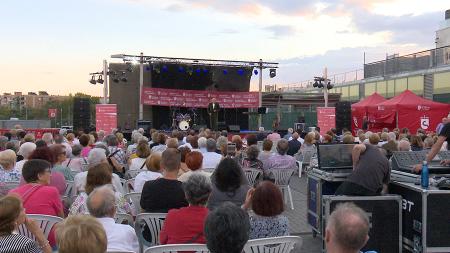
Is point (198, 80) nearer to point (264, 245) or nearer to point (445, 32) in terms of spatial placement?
point (264, 245)

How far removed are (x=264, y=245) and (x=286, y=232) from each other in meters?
0.41

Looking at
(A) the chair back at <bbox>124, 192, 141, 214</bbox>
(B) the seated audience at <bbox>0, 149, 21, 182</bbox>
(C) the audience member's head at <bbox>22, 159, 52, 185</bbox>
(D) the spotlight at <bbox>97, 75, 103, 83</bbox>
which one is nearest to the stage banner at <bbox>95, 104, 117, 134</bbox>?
(D) the spotlight at <bbox>97, 75, 103, 83</bbox>

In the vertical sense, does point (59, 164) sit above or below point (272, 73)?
below

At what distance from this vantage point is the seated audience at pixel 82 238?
2.25 m

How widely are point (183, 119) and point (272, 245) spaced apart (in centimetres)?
2040

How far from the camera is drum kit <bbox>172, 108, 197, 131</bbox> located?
2303 centimetres

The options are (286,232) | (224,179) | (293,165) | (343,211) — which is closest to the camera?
(343,211)

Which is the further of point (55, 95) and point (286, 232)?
point (55, 95)

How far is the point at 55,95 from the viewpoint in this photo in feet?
214

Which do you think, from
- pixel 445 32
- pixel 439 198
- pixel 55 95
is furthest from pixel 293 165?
pixel 55 95

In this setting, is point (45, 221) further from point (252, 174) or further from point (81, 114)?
point (81, 114)

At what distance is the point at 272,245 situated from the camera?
3443 mm

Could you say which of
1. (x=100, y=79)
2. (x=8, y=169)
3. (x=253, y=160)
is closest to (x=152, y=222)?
(x=8, y=169)

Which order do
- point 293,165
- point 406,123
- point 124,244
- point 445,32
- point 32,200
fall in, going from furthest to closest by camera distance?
point 445,32
point 406,123
point 293,165
point 32,200
point 124,244
